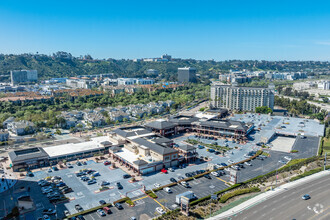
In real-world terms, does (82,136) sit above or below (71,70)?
below

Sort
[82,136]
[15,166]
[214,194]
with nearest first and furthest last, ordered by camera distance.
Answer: [214,194]
[15,166]
[82,136]

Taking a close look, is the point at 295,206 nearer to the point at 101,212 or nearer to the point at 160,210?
the point at 160,210

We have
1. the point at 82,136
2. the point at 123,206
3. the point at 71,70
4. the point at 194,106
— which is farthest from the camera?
the point at 71,70

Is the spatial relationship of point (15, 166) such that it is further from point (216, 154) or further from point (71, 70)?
point (71, 70)

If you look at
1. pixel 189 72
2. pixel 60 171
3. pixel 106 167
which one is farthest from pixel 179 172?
pixel 189 72

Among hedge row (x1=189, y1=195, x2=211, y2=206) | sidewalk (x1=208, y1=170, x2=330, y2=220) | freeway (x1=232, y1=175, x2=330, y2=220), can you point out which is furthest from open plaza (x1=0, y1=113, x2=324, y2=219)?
freeway (x1=232, y1=175, x2=330, y2=220)

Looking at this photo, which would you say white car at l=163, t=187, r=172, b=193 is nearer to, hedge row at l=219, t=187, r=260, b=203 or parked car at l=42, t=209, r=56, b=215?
hedge row at l=219, t=187, r=260, b=203

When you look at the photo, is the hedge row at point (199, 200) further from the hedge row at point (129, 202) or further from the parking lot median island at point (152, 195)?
the hedge row at point (129, 202)

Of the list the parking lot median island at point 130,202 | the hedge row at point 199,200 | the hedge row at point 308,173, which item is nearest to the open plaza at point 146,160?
the parking lot median island at point 130,202
